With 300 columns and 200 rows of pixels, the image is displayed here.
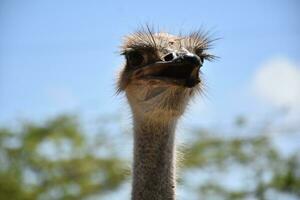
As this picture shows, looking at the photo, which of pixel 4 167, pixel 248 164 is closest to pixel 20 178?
pixel 4 167

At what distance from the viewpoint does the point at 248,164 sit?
612 inches

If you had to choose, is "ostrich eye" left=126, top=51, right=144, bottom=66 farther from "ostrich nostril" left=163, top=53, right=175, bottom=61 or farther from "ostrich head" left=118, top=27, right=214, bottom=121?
"ostrich nostril" left=163, top=53, right=175, bottom=61

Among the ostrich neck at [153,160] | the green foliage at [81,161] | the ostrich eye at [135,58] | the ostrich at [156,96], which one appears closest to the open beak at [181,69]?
the ostrich at [156,96]

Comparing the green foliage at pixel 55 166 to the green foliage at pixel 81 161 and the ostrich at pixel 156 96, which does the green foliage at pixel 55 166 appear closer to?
the green foliage at pixel 81 161

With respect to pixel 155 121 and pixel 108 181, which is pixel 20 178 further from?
pixel 155 121

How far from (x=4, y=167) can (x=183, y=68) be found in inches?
568

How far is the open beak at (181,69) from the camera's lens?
3254 mm

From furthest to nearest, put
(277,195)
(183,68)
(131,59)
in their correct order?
(277,195) < (131,59) < (183,68)

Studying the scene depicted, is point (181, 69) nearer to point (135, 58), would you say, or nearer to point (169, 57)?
point (169, 57)

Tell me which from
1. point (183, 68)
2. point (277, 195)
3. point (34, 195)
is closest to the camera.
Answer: point (183, 68)

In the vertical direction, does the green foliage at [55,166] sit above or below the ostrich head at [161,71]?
above

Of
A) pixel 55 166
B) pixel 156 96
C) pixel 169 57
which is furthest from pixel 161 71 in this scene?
pixel 55 166

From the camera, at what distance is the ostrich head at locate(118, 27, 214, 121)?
130 inches

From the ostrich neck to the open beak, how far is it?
53 cm
